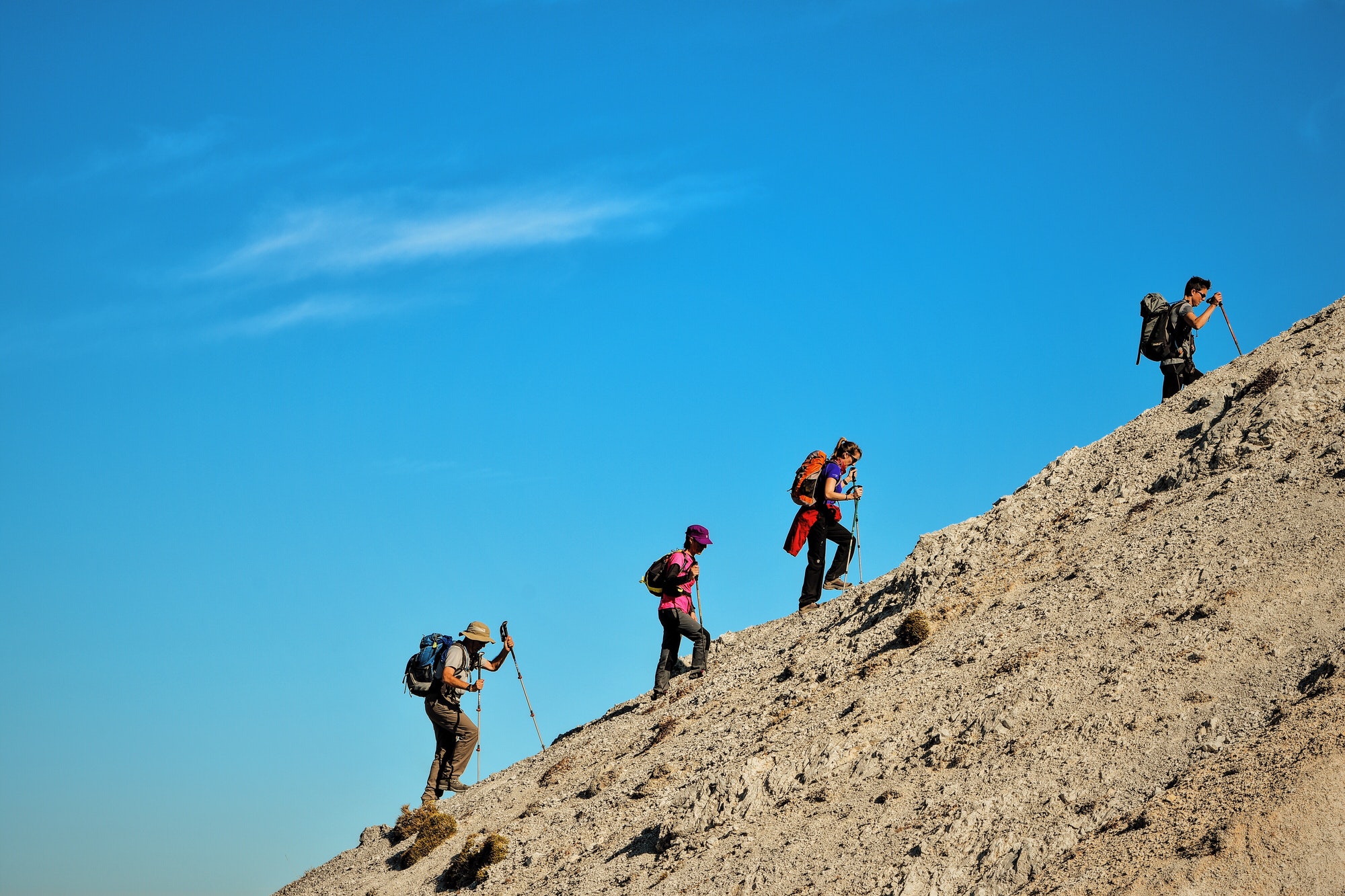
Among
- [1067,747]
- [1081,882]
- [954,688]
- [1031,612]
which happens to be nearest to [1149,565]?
[1031,612]

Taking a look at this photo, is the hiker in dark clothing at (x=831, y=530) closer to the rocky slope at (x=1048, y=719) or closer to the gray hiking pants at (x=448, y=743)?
the rocky slope at (x=1048, y=719)

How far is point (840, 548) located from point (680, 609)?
3596mm

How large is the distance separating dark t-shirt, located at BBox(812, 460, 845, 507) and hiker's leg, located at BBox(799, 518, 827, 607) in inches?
13.3

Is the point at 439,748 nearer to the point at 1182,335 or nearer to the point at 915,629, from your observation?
the point at 915,629

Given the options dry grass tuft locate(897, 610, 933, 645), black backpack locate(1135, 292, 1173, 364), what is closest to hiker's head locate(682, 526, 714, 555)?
dry grass tuft locate(897, 610, 933, 645)

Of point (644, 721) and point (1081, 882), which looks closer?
point (1081, 882)

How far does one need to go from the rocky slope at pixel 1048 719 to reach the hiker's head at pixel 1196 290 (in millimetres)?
1200

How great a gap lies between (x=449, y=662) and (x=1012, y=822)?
34.7 ft

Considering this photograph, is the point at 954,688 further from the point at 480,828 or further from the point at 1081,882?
the point at 480,828

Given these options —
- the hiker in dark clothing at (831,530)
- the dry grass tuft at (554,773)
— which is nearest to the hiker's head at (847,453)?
the hiker in dark clothing at (831,530)

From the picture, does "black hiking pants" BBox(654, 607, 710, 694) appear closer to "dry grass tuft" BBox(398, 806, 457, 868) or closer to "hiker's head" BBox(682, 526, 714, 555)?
"hiker's head" BBox(682, 526, 714, 555)

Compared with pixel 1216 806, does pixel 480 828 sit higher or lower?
higher

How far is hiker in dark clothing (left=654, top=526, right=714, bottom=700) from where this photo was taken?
18.3 meters

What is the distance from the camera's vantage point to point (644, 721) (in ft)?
62.7
